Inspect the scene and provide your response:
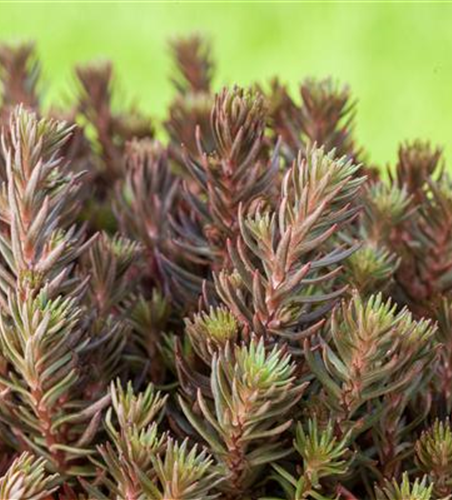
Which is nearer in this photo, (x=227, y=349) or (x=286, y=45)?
(x=227, y=349)

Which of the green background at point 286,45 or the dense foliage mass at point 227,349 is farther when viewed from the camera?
the green background at point 286,45

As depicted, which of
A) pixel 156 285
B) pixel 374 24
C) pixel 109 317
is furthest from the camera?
pixel 374 24

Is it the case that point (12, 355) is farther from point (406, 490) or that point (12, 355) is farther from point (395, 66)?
point (395, 66)

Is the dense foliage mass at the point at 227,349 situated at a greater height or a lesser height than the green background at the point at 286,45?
lesser

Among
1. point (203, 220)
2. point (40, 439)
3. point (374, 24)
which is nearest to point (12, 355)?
point (40, 439)
